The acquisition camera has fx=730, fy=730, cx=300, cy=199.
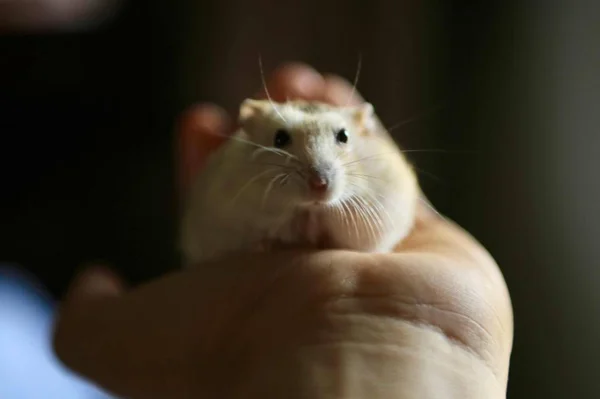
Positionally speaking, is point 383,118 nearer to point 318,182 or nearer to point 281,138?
point 281,138

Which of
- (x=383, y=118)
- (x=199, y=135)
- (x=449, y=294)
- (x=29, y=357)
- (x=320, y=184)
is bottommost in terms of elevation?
(x=29, y=357)

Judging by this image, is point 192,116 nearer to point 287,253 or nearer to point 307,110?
point 307,110

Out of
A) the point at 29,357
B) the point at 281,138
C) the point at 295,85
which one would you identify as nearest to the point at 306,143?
the point at 281,138

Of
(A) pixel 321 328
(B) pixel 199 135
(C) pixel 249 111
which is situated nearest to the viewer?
(A) pixel 321 328

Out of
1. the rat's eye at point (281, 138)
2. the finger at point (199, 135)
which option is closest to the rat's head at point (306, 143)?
the rat's eye at point (281, 138)

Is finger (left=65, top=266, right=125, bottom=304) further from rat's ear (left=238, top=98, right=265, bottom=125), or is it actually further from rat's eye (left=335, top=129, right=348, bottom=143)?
rat's eye (left=335, top=129, right=348, bottom=143)

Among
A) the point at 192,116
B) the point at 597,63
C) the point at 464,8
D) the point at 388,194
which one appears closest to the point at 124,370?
the point at 388,194

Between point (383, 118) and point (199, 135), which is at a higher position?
point (199, 135)

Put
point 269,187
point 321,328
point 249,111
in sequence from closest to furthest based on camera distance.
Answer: point 321,328 < point 269,187 < point 249,111
